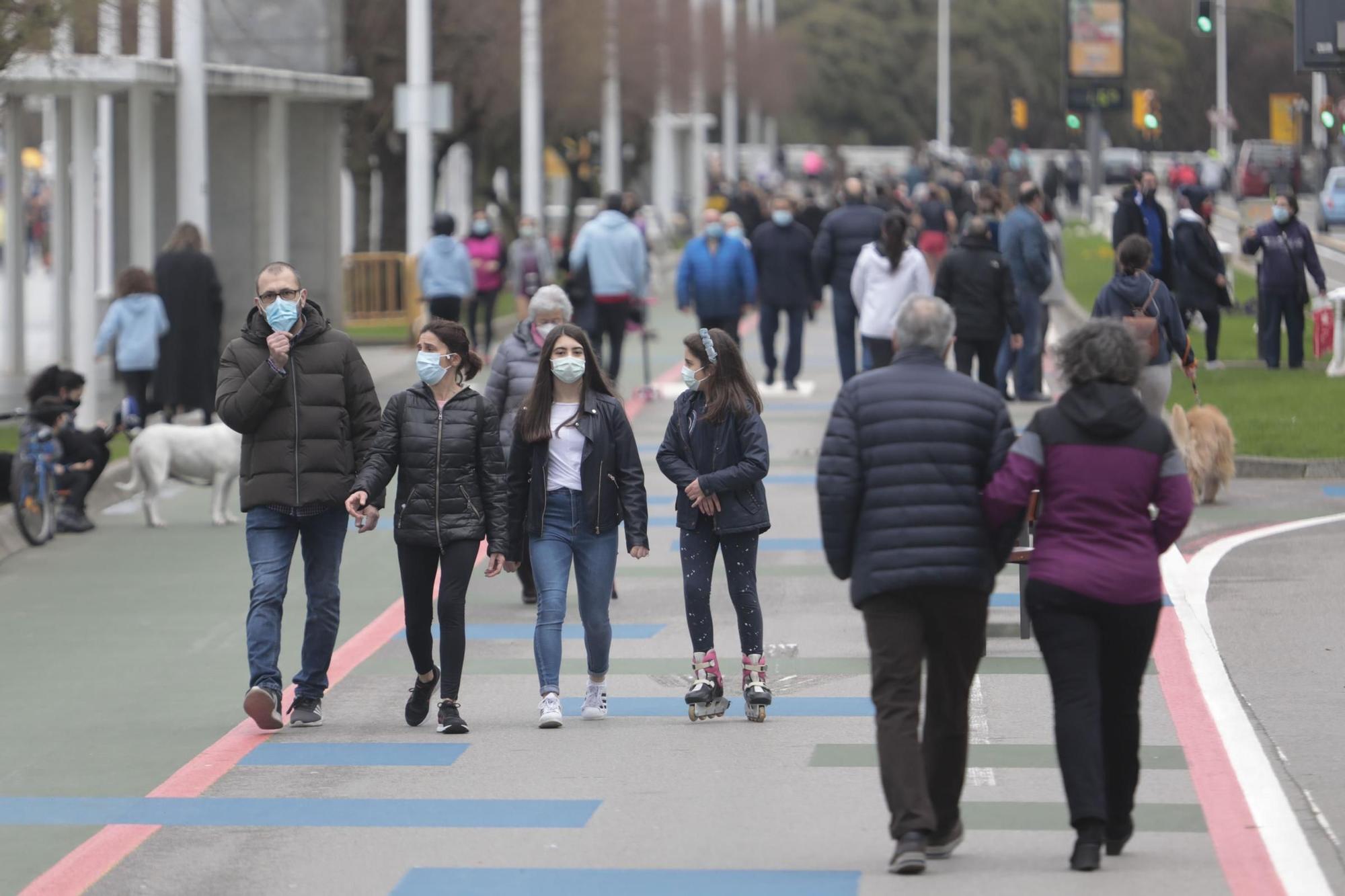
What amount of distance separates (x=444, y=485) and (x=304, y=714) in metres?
1.11

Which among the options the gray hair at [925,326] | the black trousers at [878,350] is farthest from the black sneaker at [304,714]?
the black trousers at [878,350]

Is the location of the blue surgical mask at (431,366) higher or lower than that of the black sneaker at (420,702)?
higher

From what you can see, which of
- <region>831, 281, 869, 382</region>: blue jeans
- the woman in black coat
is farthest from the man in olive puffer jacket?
<region>831, 281, 869, 382</region>: blue jeans

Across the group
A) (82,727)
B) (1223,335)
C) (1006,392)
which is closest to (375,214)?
(1223,335)

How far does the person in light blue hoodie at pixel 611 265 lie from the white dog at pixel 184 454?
6428 millimetres

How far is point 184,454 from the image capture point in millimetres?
14406

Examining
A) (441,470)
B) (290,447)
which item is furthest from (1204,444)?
(290,447)

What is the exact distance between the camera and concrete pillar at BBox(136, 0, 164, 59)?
Result: 66.0ft

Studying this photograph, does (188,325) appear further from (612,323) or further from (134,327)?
(612,323)

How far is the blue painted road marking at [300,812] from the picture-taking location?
7.52 meters

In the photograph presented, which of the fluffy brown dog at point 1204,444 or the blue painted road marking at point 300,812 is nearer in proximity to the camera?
the blue painted road marking at point 300,812

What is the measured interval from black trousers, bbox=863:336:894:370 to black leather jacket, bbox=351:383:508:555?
29.6 feet

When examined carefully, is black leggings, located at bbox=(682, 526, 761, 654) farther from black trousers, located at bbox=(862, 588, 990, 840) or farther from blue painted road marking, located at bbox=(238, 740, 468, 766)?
black trousers, located at bbox=(862, 588, 990, 840)

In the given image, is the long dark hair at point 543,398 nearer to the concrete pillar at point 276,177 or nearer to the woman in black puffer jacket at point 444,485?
the woman in black puffer jacket at point 444,485
